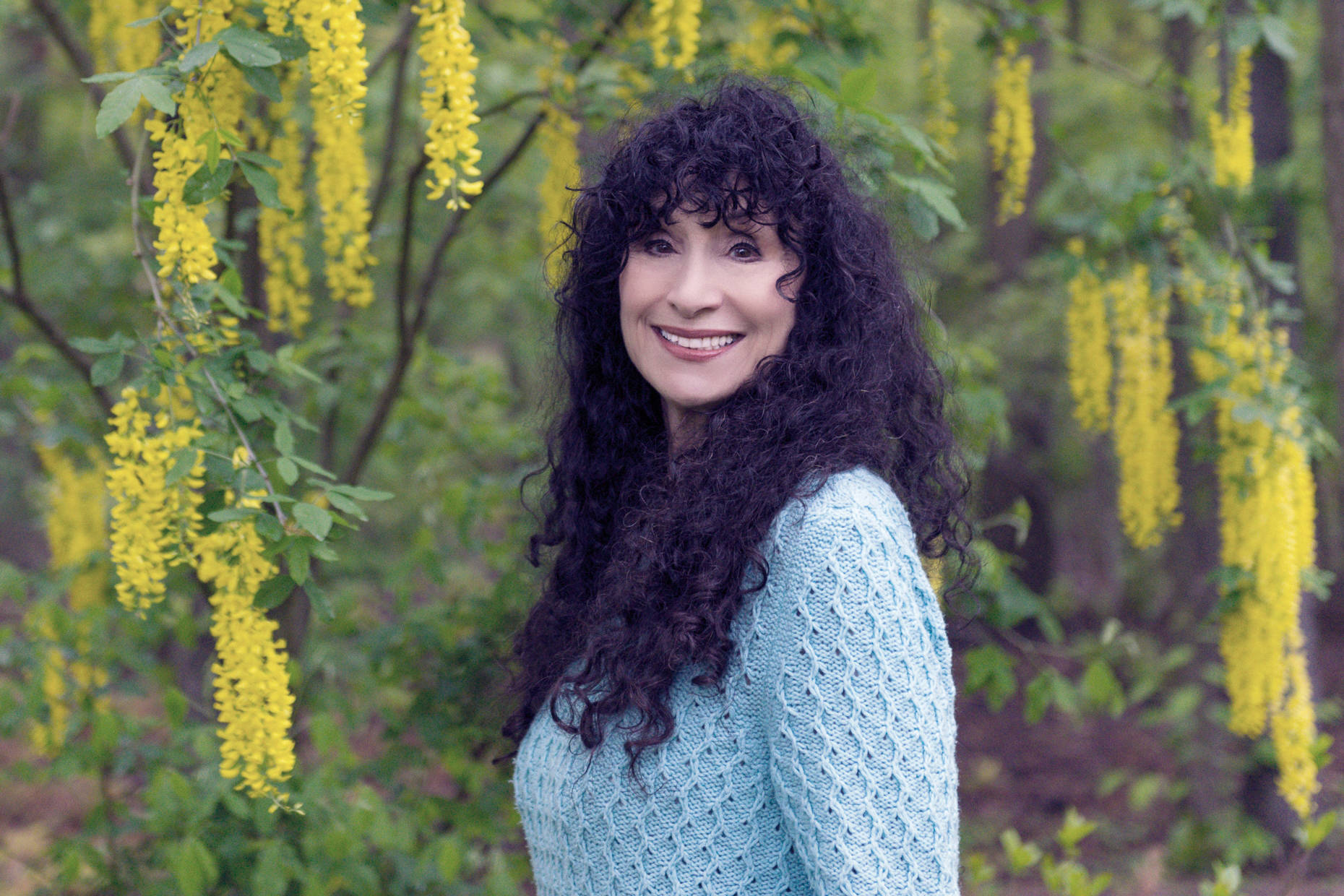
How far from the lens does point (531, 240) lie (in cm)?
448

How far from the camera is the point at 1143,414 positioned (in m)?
3.24

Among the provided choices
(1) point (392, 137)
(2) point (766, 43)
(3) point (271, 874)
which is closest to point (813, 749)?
(3) point (271, 874)

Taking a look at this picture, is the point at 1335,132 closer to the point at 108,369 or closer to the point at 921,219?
the point at 921,219

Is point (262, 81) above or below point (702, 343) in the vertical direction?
above

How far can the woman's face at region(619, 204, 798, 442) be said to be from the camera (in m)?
1.52

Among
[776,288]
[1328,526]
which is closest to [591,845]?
[776,288]

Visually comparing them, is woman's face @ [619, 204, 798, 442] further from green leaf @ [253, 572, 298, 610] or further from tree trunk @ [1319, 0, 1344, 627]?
tree trunk @ [1319, 0, 1344, 627]

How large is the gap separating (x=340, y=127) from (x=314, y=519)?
3.51 feet

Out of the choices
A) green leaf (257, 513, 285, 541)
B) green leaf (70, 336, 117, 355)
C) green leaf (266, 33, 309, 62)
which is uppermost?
green leaf (266, 33, 309, 62)

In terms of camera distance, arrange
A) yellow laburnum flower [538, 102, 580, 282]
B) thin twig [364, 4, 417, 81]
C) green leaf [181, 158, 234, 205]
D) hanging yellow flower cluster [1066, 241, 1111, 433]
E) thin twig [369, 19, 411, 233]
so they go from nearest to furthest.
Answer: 1. green leaf [181, 158, 234, 205]
2. thin twig [364, 4, 417, 81]
3. yellow laburnum flower [538, 102, 580, 282]
4. thin twig [369, 19, 411, 233]
5. hanging yellow flower cluster [1066, 241, 1111, 433]

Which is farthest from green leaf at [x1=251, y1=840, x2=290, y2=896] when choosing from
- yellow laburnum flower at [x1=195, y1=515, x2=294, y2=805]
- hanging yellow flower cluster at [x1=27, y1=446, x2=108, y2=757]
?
hanging yellow flower cluster at [x1=27, y1=446, x2=108, y2=757]

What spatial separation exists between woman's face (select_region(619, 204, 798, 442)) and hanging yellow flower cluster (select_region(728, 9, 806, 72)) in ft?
3.72

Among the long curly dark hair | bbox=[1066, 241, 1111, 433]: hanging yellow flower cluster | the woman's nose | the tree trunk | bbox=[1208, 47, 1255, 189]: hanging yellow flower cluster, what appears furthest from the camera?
the tree trunk

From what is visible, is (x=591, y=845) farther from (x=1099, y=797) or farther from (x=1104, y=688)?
(x=1099, y=797)
